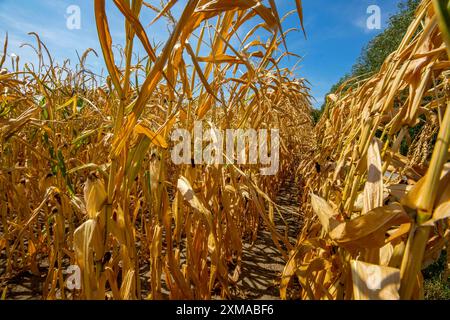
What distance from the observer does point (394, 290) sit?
312mm

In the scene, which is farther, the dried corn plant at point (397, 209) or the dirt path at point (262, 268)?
the dirt path at point (262, 268)

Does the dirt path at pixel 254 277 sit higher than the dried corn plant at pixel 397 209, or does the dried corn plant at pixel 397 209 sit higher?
the dried corn plant at pixel 397 209

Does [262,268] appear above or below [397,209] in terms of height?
below

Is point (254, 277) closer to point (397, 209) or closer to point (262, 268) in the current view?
point (262, 268)

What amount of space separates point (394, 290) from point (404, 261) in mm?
42

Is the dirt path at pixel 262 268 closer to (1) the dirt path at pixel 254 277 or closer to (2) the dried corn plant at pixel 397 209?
(1) the dirt path at pixel 254 277

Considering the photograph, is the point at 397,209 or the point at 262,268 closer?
the point at 397,209

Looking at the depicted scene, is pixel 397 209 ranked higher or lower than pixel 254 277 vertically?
higher

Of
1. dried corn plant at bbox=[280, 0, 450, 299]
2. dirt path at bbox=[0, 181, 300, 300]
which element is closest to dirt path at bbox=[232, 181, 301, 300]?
dirt path at bbox=[0, 181, 300, 300]

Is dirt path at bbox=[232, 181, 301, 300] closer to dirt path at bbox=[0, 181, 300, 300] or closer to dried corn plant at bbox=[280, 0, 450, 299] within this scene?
dirt path at bbox=[0, 181, 300, 300]

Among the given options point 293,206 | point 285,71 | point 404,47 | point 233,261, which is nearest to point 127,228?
point 404,47

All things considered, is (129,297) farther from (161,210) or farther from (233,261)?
(233,261)

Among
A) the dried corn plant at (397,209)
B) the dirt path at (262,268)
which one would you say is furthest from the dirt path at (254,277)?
the dried corn plant at (397,209)

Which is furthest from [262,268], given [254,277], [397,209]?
[397,209]
